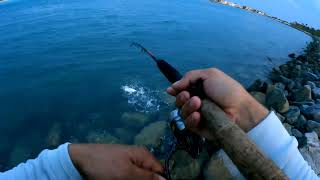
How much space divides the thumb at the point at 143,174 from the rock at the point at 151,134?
8346 millimetres

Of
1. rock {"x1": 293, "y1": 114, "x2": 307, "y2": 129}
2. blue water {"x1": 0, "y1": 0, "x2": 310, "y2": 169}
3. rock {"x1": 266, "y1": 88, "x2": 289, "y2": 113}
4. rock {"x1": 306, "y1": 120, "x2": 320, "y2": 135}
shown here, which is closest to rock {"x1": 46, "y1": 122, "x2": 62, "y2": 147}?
blue water {"x1": 0, "y1": 0, "x2": 310, "y2": 169}

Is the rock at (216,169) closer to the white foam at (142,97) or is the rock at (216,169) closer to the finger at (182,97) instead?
the white foam at (142,97)

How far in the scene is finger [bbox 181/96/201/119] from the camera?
2.48 metres

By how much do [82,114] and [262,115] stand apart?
10884mm

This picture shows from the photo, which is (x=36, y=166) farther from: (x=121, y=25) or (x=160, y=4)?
(x=160, y=4)

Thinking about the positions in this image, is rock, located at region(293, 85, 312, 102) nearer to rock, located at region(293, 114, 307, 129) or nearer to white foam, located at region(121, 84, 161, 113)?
rock, located at region(293, 114, 307, 129)

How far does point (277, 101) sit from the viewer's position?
13195mm

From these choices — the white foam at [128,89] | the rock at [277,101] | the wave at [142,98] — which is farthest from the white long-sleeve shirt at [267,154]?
the white foam at [128,89]

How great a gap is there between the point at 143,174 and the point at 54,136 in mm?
9937

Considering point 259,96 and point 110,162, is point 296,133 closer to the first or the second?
point 259,96

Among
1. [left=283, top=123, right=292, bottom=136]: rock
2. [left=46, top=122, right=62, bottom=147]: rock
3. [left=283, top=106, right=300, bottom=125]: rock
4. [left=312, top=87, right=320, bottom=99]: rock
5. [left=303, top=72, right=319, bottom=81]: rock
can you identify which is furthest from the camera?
[left=303, top=72, right=319, bottom=81]: rock

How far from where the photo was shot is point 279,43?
1109 inches

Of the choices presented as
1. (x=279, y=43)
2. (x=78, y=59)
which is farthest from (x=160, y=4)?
(x=78, y=59)

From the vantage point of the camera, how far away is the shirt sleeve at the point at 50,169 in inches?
93.4
